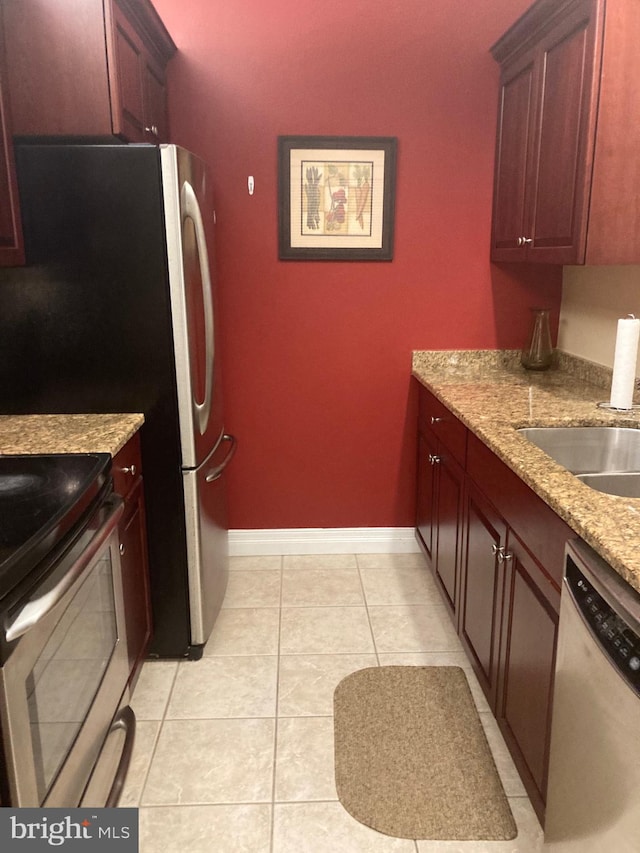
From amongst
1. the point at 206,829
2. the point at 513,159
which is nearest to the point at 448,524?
the point at 206,829

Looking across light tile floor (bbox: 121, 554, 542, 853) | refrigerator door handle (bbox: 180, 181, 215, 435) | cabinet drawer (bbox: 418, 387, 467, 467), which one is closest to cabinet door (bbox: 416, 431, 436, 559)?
cabinet drawer (bbox: 418, 387, 467, 467)

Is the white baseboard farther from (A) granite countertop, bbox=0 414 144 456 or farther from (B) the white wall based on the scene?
(A) granite countertop, bbox=0 414 144 456

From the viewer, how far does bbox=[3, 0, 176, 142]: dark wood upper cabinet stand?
1940 millimetres

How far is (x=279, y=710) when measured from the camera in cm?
219

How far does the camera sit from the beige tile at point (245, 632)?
2533 mm

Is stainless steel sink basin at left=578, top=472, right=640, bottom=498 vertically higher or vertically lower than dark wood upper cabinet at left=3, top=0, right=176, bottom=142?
lower

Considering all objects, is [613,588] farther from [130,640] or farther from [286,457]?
[286,457]

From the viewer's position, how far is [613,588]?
1186mm

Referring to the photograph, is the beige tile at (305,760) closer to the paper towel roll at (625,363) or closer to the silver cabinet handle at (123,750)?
the silver cabinet handle at (123,750)

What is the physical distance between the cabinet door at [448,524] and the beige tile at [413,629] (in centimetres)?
14

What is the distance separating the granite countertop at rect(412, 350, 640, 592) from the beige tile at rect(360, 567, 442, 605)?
0.91 m

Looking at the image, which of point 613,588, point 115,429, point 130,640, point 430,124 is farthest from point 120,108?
point 613,588

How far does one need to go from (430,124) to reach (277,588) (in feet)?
7.04

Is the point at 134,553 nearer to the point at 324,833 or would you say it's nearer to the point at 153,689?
the point at 153,689
